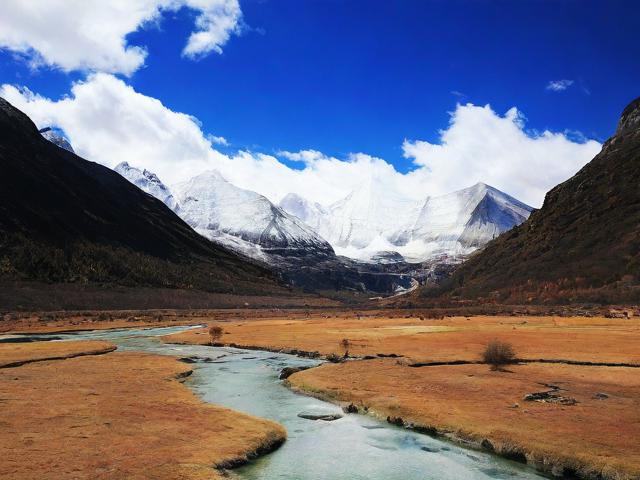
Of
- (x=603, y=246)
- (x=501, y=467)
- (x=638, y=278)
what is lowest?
(x=501, y=467)

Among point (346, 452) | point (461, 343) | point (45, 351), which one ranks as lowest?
point (346, 452)

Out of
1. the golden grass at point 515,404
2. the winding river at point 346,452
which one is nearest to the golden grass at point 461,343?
the golden grass at point 515,404

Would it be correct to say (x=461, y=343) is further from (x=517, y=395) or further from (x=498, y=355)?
(x=517, y=395)

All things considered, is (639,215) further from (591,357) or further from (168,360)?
(168,360)

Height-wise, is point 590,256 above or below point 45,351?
above

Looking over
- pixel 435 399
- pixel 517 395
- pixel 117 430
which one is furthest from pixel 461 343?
pixel 117 430

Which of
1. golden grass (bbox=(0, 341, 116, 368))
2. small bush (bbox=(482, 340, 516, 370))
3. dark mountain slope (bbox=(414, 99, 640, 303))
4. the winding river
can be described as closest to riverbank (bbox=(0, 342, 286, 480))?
the winding river

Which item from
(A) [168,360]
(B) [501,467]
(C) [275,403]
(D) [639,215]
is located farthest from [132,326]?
(D) [639,215]
